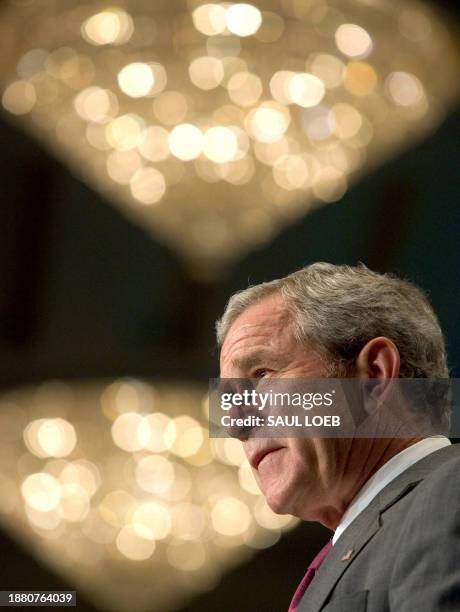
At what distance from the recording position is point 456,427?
4.41ft

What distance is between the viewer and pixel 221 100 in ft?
6.88

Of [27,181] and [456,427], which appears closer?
[456,427]

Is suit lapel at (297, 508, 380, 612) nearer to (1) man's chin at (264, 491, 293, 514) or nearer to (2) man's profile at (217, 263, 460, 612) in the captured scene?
(2) man's profile at (217, 263, 460, 612)

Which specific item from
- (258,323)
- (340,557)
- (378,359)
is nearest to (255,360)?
(258,323)

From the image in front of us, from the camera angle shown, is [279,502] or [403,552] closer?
[403,552]

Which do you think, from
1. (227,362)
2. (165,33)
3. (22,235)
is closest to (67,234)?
(22,235)

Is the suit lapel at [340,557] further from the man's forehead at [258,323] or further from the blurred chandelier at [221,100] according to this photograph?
the blurred chandelier at [221,100]

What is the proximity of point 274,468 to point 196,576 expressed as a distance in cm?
92

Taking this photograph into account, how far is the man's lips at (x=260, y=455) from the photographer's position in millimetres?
1176

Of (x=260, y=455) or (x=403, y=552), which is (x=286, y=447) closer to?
(x=260, y=455)

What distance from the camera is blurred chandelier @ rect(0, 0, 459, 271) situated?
6.88 ft

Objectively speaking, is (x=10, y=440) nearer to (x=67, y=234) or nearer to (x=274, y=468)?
(x=67, y=234)

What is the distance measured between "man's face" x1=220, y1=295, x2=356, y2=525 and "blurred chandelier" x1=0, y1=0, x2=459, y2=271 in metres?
0.90

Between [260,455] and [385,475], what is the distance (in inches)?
6.8
